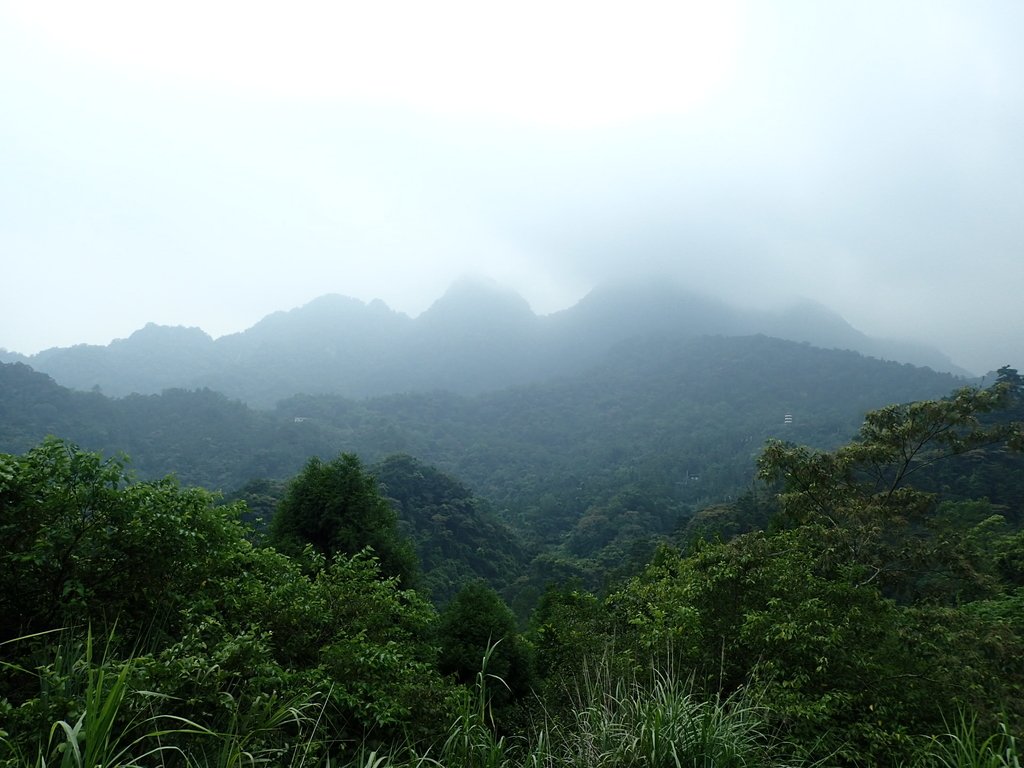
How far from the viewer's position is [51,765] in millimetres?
2596

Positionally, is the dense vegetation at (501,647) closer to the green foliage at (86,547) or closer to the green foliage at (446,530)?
the green foliage at (86,547)

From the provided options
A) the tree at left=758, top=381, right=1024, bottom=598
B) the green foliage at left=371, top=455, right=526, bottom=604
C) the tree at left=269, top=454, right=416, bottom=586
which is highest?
the tree at left=758, top=381, right=1024, bottom=598

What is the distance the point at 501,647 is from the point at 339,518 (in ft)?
19.6

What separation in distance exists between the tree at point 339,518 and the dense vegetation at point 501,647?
2.88 m

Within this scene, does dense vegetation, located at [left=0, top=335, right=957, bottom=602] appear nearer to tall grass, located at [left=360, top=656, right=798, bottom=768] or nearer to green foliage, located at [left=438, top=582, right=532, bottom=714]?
green foliage, located at [left=438, top=582, right=532, bottom=714]

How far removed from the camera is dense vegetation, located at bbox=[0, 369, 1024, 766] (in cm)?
297

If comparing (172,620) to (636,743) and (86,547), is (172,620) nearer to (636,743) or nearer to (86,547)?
(86,547)

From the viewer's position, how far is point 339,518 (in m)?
14.6

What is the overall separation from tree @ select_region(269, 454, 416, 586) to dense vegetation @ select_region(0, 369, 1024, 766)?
2882mm

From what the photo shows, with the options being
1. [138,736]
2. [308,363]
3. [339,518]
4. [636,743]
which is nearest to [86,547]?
[138,736]

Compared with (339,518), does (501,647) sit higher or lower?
lower

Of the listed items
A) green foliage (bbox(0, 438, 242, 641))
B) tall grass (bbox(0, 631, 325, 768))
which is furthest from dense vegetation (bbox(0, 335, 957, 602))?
tall grass (bbox(0, 631, 325, 768))

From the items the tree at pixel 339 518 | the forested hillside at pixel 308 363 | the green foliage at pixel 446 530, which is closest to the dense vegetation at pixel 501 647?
the tree at pixel 339 518

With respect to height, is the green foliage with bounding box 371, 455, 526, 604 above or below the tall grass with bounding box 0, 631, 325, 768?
below
